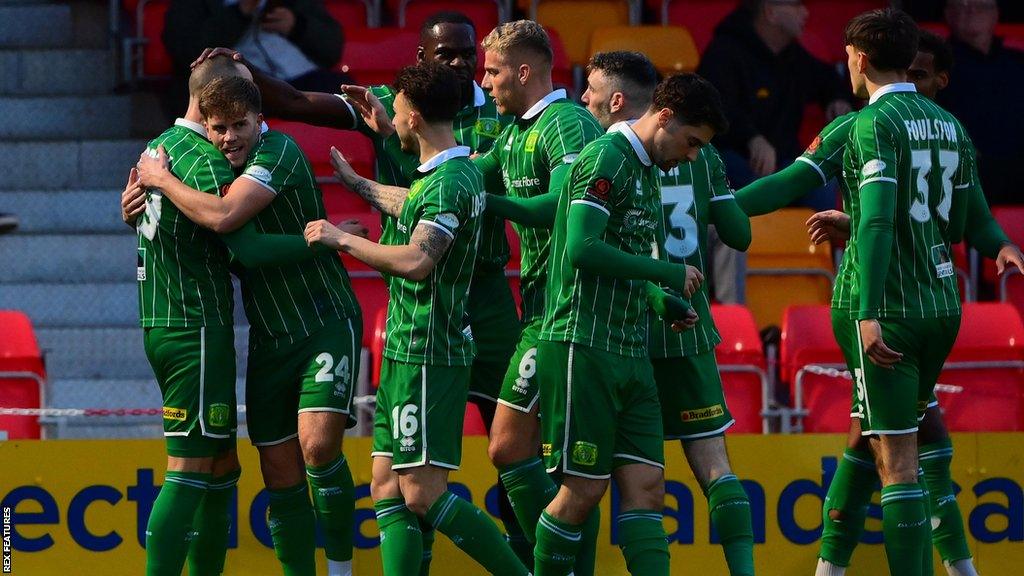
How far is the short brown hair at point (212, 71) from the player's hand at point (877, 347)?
8.11 ft

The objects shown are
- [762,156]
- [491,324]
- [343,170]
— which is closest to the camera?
[343,170]

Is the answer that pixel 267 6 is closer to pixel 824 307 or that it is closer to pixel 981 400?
pixel 824 307

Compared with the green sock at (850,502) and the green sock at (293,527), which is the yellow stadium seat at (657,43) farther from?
the green sock at (293,527)

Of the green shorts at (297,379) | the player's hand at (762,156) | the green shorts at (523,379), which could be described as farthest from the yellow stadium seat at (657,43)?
the green shorts at (297,379)

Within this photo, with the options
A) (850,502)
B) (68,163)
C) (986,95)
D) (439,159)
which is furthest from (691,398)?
(68,163)

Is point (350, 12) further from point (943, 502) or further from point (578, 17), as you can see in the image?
point (943, 502)

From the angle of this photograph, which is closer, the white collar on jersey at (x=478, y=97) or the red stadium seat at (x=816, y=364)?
the white collar on jersey at (x=478, y=97)

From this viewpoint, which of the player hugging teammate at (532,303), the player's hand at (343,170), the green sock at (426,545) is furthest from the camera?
the green sock at (426,545)

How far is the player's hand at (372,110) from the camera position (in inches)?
250

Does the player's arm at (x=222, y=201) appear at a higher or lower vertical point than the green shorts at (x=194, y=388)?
higher

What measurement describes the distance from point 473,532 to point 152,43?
6131 mm

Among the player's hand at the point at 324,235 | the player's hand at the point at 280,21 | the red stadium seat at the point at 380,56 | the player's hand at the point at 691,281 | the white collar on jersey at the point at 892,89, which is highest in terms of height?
the player's hand at the point at 280,21

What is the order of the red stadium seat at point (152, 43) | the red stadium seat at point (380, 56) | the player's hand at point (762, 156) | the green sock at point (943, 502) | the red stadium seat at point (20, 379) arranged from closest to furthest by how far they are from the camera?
the green sock at point (943, 502) → the red stadium seat at point (20, 379) → the player's hand at point (762, 156) → the red stadium seat at point (380, 56) → the red stadium seat at point (152, 43)

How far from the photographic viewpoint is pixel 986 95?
414 inches
